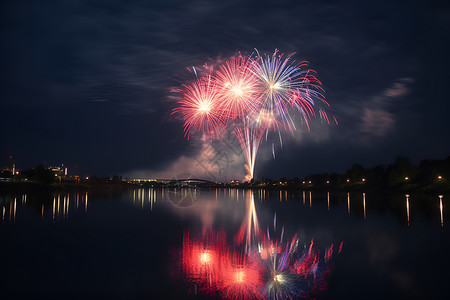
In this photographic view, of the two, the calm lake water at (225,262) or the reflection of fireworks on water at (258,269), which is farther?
the calm lake water at (225,262)

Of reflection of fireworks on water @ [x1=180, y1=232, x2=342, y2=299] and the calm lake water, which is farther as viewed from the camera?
the calm lake water

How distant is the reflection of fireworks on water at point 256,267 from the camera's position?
858cm

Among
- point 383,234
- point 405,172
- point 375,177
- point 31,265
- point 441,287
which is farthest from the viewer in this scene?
point 375,177

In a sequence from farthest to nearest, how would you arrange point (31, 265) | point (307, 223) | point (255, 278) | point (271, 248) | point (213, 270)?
point (307, 223) → point (271, 248) → point (31, 265) → point (213, 270) → point (255, 278)

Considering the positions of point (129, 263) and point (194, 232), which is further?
point (194, 232)

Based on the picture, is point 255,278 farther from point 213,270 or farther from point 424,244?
point 424,244

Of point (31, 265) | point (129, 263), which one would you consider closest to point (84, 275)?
point (129, 263)

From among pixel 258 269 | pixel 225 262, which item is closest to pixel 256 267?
pixel 258 269

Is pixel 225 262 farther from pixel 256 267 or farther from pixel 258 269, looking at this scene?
pixel 258 269

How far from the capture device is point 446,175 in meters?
63.2

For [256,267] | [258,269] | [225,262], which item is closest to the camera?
[258,269]

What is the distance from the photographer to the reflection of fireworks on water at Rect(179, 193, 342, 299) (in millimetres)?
8578

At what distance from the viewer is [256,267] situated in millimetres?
10781

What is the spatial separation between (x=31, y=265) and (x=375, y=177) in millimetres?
95335
